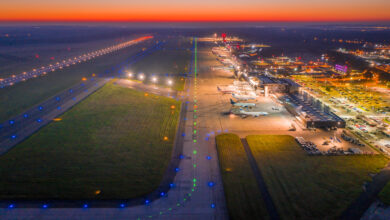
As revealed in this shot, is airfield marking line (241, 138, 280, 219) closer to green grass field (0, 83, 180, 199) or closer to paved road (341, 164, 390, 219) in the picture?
paved road (341, 164, 390, 219)

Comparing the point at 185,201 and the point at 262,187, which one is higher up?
the point at 262,187

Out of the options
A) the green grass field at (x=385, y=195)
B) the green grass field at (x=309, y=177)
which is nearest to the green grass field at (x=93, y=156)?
the green grass field at (x=309, y=177)

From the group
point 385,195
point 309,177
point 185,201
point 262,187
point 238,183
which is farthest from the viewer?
point 309,177

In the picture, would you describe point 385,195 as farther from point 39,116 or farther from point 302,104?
point 39,116

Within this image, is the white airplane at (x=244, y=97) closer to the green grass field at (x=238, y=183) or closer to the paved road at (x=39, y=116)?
the green grass field at (x=238, y=183)

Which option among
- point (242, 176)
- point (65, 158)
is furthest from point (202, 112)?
point (65, 158)

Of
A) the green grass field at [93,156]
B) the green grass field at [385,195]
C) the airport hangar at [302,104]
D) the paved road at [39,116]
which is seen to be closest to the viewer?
the green grass field at [385,195]

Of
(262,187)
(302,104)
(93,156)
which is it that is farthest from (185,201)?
(302,104)
